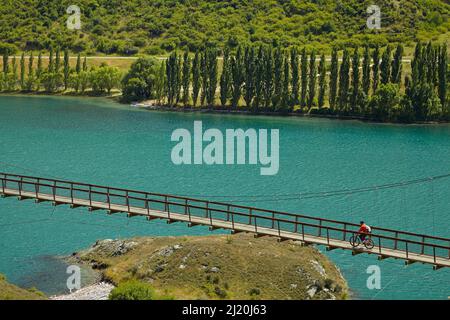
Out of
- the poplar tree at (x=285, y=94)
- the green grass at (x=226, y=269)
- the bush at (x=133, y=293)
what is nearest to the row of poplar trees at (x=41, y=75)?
the poplar tree at (x=285, y=94)

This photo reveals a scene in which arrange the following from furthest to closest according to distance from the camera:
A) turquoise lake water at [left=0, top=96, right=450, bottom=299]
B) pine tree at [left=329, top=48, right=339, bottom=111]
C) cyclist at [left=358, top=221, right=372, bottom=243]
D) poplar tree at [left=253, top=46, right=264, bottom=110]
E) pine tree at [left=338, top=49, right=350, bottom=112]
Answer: poplar tree at [left=253, top=46, right=264, bottom=110] → pine tree at [left=329, top=48, right=339, bottom=111] → pine tree at [left=338, top=49, right=350, bottom=112] → turquoise lake water at [left=0, top=96, right=450, bottom=299] → cyclist at [left=358, top=221, right=372, bottom=243]

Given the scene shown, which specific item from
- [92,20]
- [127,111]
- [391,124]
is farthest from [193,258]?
[92,20]

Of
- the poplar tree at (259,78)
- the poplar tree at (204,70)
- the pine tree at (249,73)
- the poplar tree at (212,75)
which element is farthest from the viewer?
the poplar tree at (204,70)

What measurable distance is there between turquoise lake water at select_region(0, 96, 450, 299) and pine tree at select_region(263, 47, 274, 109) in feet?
22.9

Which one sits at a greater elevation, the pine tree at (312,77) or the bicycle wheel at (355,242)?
the pine tree at (312,77)

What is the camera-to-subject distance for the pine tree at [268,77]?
134 meters

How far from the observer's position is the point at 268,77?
440 ft

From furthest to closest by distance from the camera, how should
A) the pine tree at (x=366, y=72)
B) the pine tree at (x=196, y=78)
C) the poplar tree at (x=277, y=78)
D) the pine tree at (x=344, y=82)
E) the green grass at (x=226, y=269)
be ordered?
the pine tree at (x=196, y=78), the poplar tree at (x=277, y=78), the pine tree at (x=344, y=82), the pine tree at (x=366, y=72), the green grass at (x=226, y=269)

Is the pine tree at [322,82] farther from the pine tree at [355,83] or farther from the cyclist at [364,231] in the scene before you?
the cyclist at [364,231]

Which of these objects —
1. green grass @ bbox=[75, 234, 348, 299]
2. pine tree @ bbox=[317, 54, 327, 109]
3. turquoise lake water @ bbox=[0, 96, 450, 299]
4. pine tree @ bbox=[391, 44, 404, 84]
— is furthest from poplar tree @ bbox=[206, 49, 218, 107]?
green grass @ bbox=[75, 234, 348, 299]

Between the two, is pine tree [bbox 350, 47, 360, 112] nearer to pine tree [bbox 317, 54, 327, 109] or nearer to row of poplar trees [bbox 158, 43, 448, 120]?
row of poplar trees [bbox 158, 43, 448, 120]

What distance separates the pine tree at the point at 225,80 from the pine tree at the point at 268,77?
6.75 metres

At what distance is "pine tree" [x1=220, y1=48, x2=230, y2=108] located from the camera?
136 meters
